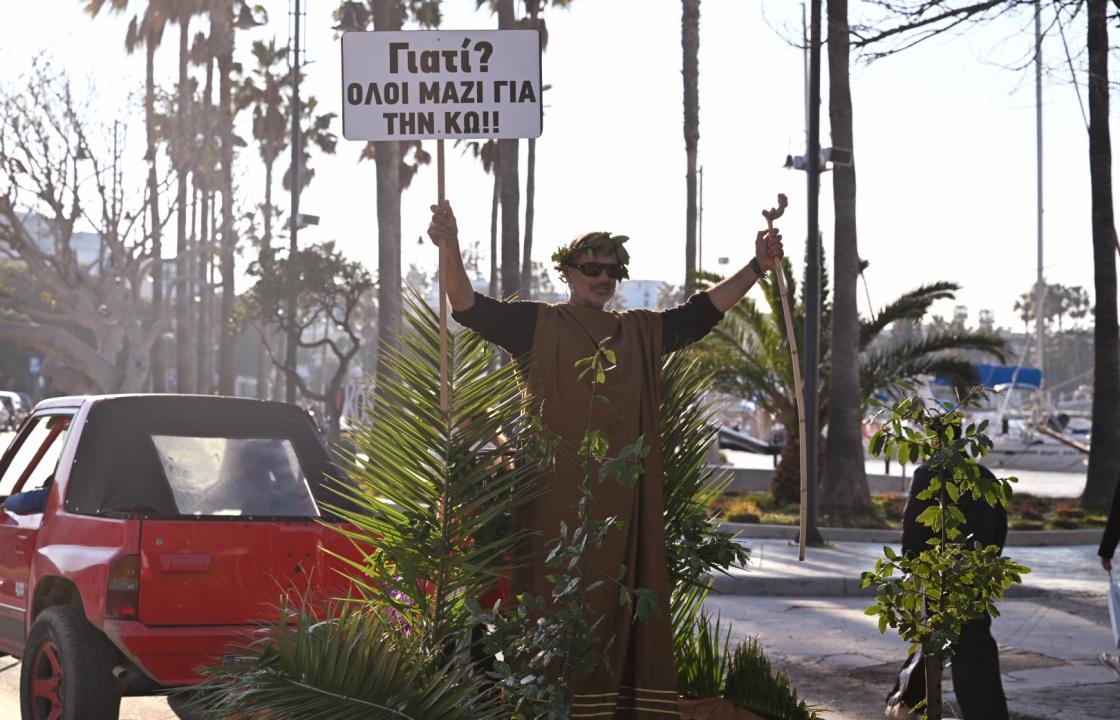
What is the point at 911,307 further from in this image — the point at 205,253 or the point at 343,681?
the point at 205,253

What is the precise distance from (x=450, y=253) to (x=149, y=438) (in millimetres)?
2417

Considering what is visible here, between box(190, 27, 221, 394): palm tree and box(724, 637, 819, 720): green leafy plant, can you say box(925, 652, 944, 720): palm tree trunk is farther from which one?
box(190, 27, 221, 394): palm tree

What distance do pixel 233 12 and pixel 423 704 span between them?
45305 mm

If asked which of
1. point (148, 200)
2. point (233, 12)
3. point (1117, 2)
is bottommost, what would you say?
point (1117, 2)

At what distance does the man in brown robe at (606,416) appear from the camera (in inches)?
175

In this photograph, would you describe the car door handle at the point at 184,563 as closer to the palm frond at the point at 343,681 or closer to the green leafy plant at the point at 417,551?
the green leafy plant at the point at 417,551

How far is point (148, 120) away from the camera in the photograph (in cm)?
4150

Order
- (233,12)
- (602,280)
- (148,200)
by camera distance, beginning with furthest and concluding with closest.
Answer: (233,12)
(148,200)
(602,280)

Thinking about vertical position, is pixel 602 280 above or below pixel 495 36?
below

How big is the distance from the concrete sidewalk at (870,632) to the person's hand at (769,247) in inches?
89.5

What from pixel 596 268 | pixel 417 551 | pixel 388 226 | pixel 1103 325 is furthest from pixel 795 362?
pixel 388 226

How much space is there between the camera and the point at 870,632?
443 inches

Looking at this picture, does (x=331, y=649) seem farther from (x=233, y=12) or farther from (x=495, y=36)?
(x=233, y=12)

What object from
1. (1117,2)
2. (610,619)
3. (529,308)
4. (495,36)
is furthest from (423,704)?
(1117,2)
